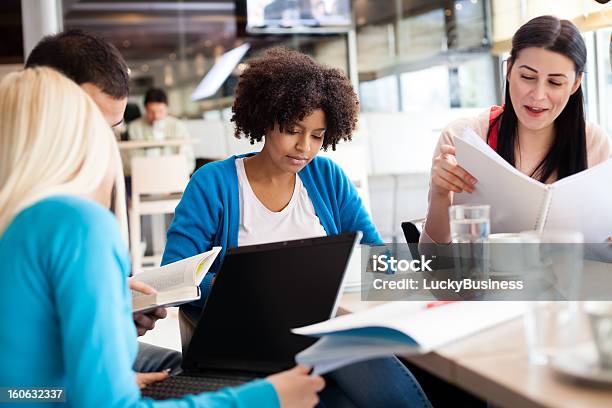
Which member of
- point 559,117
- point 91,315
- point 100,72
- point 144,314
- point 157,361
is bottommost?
point 157,361

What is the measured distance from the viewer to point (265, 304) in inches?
47.4

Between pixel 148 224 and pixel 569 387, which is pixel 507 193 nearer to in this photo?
pixel 569 387

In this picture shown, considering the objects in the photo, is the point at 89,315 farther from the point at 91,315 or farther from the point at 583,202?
the point at 583,202

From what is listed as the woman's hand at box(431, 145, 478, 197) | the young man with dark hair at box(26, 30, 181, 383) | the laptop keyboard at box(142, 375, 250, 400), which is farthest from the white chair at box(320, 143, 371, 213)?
the laptop keyboard at box(142, 375, 250, 400)

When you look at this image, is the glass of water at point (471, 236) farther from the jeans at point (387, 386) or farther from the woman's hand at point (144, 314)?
the woman's hand at point (144, 314)

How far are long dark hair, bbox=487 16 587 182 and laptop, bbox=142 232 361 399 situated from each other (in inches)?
36.5

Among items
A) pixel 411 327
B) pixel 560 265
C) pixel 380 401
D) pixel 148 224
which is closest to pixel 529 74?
pixel 560 265

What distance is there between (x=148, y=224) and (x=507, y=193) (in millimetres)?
5259

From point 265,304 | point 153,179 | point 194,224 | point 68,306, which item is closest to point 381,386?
point 265,304

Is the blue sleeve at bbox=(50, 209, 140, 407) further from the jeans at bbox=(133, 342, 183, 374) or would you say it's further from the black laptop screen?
the jeans at bbox=(133, 342, 183, 374)

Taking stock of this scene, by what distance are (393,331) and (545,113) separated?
1.11 m

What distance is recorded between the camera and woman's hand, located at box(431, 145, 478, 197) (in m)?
1.52

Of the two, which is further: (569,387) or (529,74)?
(529,74)

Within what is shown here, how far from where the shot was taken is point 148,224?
6.37 metres
